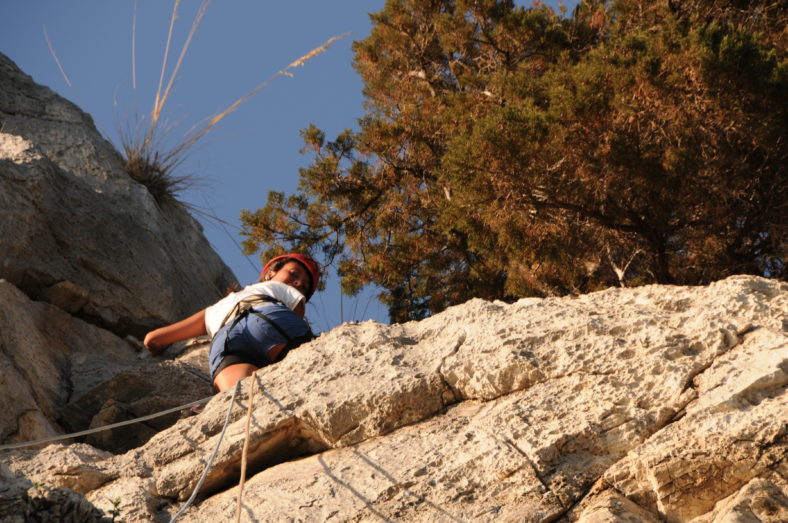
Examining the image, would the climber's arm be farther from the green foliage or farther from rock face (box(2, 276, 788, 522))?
the green foliage

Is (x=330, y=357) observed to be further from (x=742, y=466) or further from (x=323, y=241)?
(x=323, y=241)

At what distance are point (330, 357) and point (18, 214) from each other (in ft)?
10.1

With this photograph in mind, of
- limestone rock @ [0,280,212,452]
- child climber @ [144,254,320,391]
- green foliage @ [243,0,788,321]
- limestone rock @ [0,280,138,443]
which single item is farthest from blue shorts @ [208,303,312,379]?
green foliage @ [243,0,788,321]

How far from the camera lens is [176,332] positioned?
586cm

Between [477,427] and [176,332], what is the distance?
2962 mm

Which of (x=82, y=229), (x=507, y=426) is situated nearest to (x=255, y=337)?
(x=507, y=426)

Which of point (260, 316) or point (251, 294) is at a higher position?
point (251, 294)

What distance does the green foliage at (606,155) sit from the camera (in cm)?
541

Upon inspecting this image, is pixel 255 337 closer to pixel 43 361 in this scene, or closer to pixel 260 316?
pixel 260 316

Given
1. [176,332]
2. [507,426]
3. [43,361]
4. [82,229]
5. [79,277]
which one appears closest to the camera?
[507,426]

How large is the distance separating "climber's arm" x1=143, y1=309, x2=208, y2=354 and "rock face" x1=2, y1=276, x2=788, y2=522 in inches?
64.8

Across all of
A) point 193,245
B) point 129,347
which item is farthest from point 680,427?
point 193,245

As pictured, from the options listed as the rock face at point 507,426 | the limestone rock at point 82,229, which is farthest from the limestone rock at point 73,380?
the rock face at point 507,426

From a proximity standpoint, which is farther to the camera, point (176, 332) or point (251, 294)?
point (176, 332)
